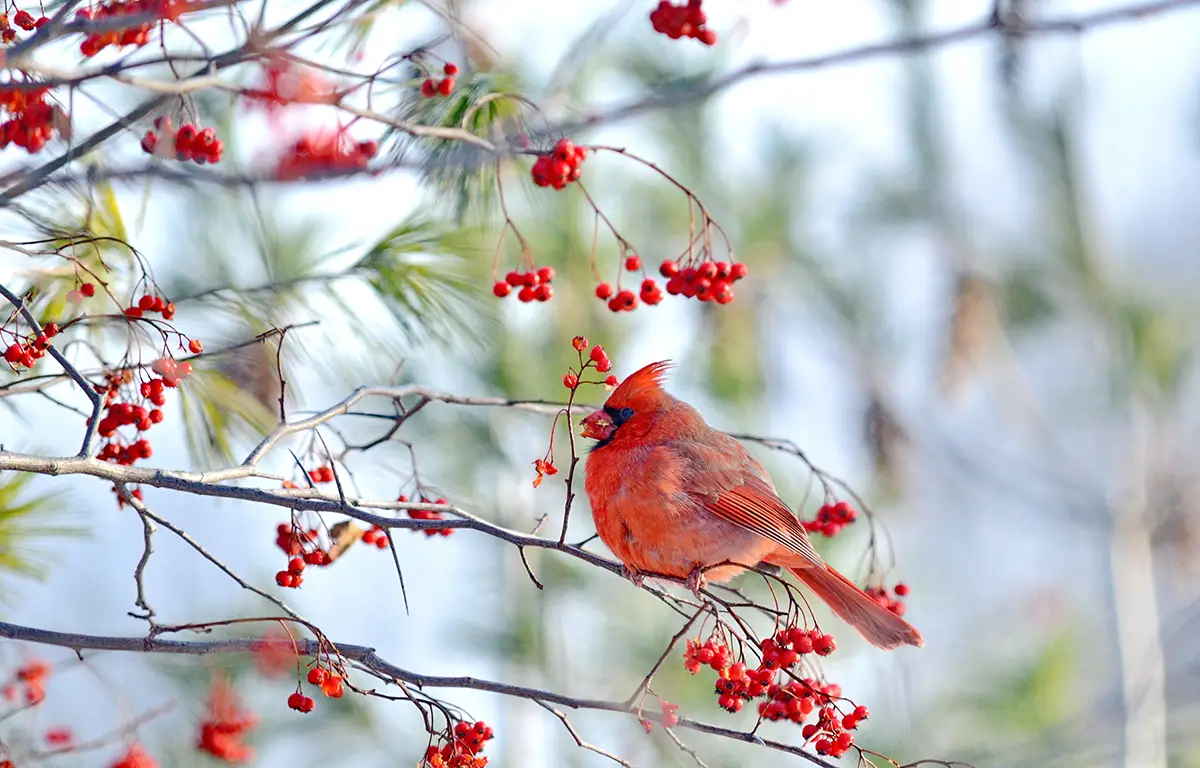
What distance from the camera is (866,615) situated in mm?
2613

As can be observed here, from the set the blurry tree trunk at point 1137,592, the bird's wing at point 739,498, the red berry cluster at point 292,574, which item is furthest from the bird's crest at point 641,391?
the blurry tree trunk at point 1137,592

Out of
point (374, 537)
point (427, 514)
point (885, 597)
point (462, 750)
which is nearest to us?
point (462, 750)

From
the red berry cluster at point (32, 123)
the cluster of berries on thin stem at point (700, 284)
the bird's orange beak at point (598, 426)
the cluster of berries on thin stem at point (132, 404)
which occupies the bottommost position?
the cluster of berries on thin stem at point (132, 404)

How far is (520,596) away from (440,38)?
3.68 meters

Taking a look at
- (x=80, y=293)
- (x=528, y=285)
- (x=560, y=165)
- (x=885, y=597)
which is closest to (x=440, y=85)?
(x=560, y=165)

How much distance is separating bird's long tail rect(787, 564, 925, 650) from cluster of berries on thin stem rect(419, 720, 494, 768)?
3.05ft

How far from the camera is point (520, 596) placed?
5.38m

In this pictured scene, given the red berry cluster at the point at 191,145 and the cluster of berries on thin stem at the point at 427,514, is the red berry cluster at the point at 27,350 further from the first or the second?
A: the cluster of berries on thin stem at the point at 427,514

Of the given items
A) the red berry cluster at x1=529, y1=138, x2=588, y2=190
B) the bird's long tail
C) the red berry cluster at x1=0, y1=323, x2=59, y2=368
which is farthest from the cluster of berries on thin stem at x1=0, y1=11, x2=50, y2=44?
the bird's long tail

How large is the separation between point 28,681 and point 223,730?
429 millimetres

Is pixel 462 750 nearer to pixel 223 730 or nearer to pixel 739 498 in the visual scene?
pixel 739 498

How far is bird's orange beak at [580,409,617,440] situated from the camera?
281cm

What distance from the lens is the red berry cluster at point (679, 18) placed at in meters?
2.26

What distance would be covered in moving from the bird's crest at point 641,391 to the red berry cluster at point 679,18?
0.85m
